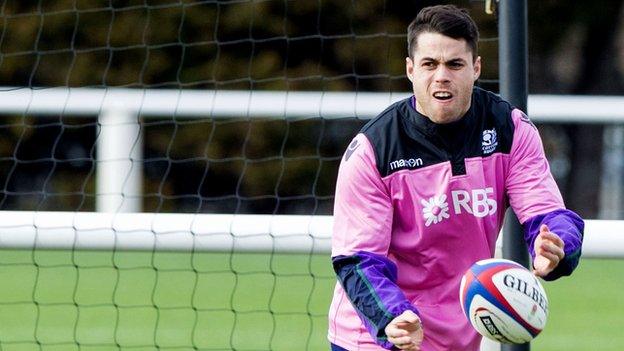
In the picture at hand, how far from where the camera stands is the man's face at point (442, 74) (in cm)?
435

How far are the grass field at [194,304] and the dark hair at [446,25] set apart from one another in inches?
112

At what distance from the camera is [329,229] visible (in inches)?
209

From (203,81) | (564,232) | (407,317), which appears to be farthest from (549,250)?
(203,81)

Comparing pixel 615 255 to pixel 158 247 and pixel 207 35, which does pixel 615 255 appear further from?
pixel 207 35

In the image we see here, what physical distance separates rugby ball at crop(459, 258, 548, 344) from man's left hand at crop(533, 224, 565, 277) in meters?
0.06

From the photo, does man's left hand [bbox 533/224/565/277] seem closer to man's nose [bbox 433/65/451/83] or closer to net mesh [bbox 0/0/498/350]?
man's nose [bbox 433/65/451/83]

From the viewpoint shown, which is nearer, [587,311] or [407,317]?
[407,317]

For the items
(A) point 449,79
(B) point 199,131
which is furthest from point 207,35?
(A) point 449,79

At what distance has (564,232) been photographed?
4.31 meters

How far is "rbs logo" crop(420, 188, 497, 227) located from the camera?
442cm

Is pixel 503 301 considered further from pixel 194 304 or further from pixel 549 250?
pixel 194 304

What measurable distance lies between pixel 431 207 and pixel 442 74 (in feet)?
1.39

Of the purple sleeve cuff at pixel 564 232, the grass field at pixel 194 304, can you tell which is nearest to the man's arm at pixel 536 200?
the purple sleeve cuff at pixel 564 232

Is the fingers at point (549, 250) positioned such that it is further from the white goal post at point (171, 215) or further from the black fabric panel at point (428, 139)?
the white goal post at point (171, 215)
